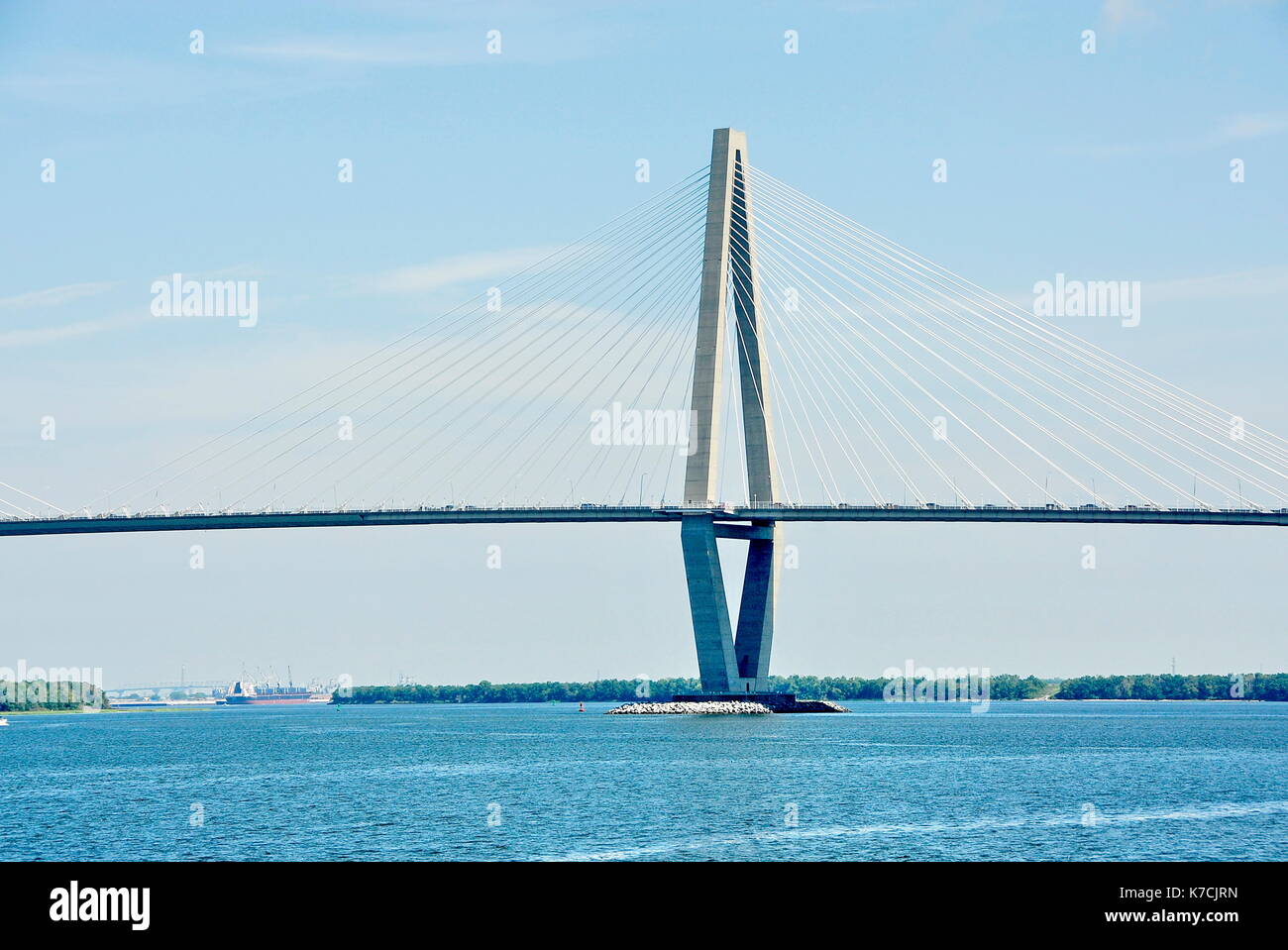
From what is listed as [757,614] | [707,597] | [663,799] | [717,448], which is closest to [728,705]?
[757,614]

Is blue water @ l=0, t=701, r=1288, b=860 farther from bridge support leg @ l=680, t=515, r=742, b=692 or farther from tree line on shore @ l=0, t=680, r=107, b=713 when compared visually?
tree line on shore @ l=0, t=680, r=107, b=713

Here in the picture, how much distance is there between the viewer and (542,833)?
1176 inches

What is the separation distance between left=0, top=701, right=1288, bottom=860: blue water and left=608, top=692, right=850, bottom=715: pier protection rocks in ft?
31.7

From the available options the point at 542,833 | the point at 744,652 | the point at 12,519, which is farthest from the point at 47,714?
the point at 542,833

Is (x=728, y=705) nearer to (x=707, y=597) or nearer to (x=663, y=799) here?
(x=707, y=597)

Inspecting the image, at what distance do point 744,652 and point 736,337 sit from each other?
14.9m

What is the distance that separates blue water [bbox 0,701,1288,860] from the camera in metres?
28.3

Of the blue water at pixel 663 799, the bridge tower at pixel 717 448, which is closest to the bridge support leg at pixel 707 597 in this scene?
the bridge tower at pixel 717 448

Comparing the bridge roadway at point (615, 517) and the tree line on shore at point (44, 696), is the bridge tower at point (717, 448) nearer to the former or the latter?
the bridge roadway at point (615, 517)

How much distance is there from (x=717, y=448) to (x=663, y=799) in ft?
114
